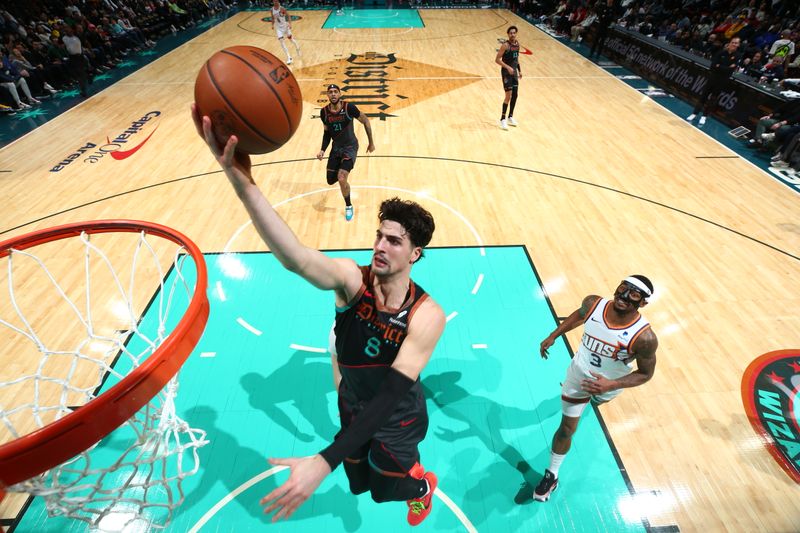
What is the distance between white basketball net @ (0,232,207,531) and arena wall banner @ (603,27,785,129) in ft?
36.7

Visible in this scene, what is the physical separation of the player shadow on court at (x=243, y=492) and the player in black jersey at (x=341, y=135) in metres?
3.68

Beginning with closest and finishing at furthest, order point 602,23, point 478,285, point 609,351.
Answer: point 609,351, point 478,285, point 602,23

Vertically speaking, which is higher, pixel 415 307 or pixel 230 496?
pixel 415 307

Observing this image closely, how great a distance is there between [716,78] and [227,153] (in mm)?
11594

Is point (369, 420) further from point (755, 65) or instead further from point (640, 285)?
point (755, 65)

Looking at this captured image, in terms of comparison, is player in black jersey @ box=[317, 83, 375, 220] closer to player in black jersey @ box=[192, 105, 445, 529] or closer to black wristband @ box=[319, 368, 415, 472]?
player in black jersey @ box=[192, 105, 445, 529]

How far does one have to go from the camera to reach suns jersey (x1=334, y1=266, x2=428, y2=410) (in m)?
2.30

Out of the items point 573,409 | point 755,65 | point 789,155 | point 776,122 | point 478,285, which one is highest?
point 755,65

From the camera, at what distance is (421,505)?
296 cm

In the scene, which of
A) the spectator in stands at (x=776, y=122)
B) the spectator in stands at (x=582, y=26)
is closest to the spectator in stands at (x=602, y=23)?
the spectator in stands at (x=582, y=26)

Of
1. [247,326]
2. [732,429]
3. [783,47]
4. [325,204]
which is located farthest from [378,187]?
[783,47]

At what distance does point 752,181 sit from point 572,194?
11.0ft

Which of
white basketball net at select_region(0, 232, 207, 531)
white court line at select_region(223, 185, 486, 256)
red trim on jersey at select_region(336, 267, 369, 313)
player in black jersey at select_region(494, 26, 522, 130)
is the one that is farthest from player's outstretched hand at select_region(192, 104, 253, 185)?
player in black jersey at select_region(494, 26, 522, 130)

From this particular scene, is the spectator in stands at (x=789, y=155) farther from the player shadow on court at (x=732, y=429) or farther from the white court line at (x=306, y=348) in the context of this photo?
the white court line at (x=306, y=348)
